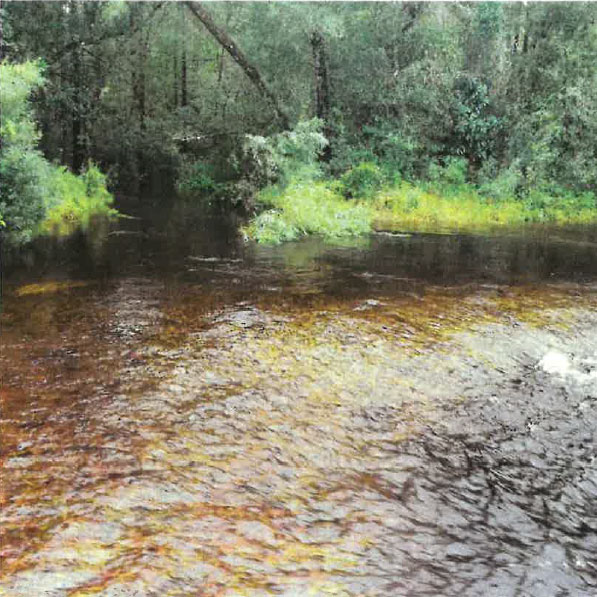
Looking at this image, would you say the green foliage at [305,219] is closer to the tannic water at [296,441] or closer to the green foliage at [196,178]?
the tannic water at [296,441]

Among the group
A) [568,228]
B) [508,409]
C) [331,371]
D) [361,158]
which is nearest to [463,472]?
[508,409]

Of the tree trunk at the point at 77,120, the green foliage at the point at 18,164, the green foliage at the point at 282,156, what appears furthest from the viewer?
the tree trunk at the point at 77,120

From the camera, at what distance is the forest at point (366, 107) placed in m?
22.3

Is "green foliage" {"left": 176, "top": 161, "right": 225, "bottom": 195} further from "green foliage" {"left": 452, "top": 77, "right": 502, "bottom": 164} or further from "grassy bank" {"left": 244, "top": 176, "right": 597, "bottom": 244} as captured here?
"green foliage" {"left": 452, "top": 77, "right": 502, "bottom": 164}

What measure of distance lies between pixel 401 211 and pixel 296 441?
1787 centimetres

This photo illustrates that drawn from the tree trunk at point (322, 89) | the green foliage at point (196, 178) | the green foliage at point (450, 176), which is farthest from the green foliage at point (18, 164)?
the green foliage at point (196, 178)

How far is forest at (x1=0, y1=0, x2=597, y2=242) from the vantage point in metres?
22.3

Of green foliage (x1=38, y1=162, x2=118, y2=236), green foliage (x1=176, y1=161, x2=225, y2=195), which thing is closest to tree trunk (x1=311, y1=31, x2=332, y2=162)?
green foliage (x1=176, y1=161, x2=225, y2=195)

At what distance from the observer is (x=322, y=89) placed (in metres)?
27.1

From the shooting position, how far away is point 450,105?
25.5 metres

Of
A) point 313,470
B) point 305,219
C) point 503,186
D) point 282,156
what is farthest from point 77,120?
point 313,470

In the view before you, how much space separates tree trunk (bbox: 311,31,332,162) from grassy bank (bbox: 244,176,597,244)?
14.3 feet

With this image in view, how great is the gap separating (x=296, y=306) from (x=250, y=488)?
5014 mm

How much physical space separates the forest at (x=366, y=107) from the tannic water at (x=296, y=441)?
10489 mm
